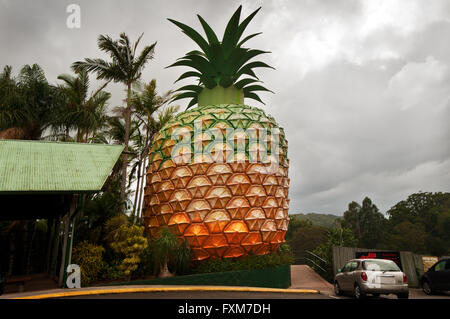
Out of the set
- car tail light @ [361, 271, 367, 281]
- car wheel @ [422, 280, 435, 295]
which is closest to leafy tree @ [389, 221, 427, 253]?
car wheel @ [422, 280, 435, 295]

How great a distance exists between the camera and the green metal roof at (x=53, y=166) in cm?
941

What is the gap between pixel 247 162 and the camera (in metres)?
14.8

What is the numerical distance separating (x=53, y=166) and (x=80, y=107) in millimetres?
11408

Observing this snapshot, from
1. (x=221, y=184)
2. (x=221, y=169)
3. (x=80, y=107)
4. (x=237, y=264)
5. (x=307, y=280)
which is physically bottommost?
(x=307, y=280)

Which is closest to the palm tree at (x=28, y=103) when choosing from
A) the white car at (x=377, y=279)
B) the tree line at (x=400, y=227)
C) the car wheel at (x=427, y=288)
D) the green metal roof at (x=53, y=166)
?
the green metal roof at (x=53, y=166)

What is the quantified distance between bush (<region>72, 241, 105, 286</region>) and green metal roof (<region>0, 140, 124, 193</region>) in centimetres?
417

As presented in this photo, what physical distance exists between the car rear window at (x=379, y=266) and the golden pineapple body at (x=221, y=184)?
17.3 ft

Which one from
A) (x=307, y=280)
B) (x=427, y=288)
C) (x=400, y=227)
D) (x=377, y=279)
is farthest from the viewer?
(x=400, y=227)

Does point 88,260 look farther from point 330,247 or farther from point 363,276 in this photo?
point 330,247

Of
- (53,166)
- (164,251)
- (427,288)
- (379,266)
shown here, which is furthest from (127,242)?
(427,288)

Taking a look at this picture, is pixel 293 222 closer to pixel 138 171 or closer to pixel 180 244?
pixel 138 171

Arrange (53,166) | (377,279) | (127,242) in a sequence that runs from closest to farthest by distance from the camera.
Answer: (377,279)
(53,166)
(127,242)

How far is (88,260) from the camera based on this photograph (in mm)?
12523
